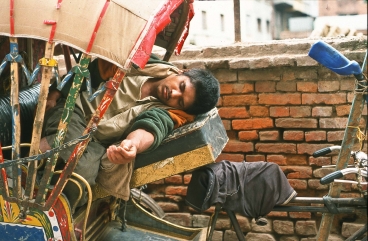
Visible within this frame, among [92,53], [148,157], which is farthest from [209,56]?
[92,53]

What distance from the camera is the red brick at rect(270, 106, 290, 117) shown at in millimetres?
3824

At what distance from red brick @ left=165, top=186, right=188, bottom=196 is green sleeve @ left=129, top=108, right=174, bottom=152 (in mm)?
1652

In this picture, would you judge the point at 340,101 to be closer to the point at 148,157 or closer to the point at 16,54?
the point at 148,157

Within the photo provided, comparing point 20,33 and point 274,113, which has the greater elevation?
point 20,33

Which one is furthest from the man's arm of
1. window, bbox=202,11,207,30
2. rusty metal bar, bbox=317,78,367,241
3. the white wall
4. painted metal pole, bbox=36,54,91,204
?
window, bbox=202,11,207,30

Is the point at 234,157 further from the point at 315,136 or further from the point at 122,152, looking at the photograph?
the point at 122,152

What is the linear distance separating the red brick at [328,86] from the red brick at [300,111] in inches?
6.5

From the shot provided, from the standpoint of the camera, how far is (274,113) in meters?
3.86

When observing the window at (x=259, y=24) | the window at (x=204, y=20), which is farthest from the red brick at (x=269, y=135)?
the window at (x=259, y=24)

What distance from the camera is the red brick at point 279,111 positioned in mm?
3824

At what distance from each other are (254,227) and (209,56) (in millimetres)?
1349

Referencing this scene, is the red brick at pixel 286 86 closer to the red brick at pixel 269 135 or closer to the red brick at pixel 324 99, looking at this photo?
the red brick at pixel 324 99

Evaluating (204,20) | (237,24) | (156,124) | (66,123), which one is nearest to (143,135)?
(156,124)

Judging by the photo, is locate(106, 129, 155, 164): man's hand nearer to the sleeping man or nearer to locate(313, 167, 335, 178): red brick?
the sleeping man
